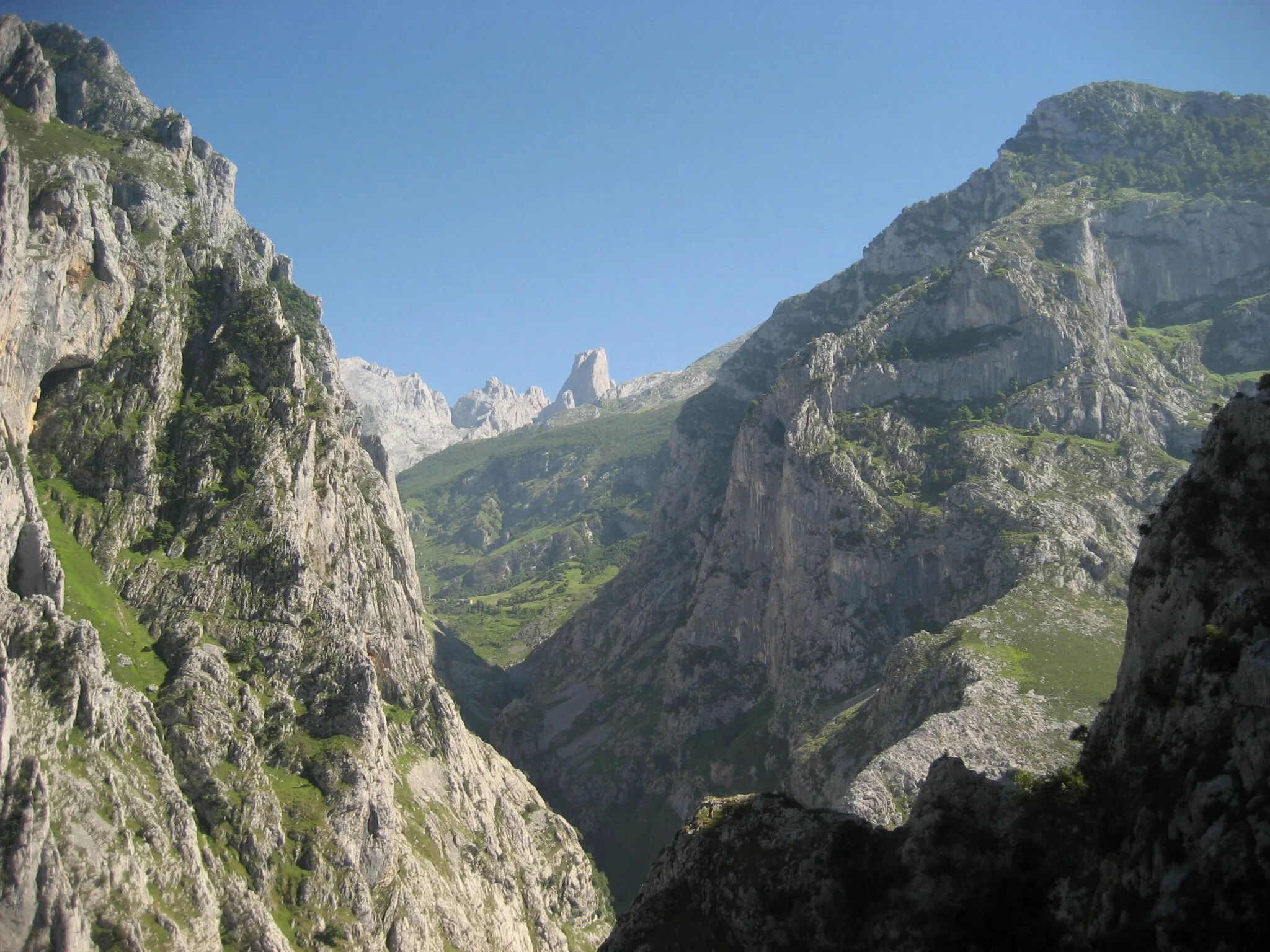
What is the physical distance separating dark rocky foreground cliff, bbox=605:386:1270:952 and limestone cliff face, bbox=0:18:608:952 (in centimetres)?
7981

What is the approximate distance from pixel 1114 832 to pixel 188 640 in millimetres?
129978

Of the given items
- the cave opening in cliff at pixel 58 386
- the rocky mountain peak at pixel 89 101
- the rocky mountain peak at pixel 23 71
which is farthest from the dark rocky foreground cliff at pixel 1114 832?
the rocky mountain peak at pixel 89 101

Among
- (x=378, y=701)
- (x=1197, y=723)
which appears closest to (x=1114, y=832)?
(x=1197, y=723)

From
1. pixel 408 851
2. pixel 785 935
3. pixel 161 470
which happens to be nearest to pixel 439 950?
pixel 408 851

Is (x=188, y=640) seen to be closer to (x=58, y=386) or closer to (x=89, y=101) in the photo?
(x=58, y=386)

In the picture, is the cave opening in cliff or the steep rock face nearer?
the steep rock face

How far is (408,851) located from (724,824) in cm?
11002

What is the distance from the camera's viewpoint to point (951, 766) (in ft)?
152

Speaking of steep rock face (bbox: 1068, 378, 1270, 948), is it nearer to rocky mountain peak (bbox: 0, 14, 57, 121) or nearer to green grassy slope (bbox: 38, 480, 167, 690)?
green grassy slope (bbox: 38, 480, 167, 690)

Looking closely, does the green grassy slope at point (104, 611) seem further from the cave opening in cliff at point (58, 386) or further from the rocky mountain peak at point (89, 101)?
the rocky mountain peak at point (89, 101)

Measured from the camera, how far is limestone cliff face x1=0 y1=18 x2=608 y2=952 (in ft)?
360

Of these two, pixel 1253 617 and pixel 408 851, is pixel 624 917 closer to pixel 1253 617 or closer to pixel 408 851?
pixel 1253 617

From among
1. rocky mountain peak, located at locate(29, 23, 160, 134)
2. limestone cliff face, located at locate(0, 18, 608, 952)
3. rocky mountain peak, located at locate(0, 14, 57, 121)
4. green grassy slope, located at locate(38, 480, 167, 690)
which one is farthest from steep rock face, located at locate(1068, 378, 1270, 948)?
rocky mountain peak, located at locate(29, 23, 160, 134)

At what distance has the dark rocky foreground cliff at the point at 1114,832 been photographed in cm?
3216
